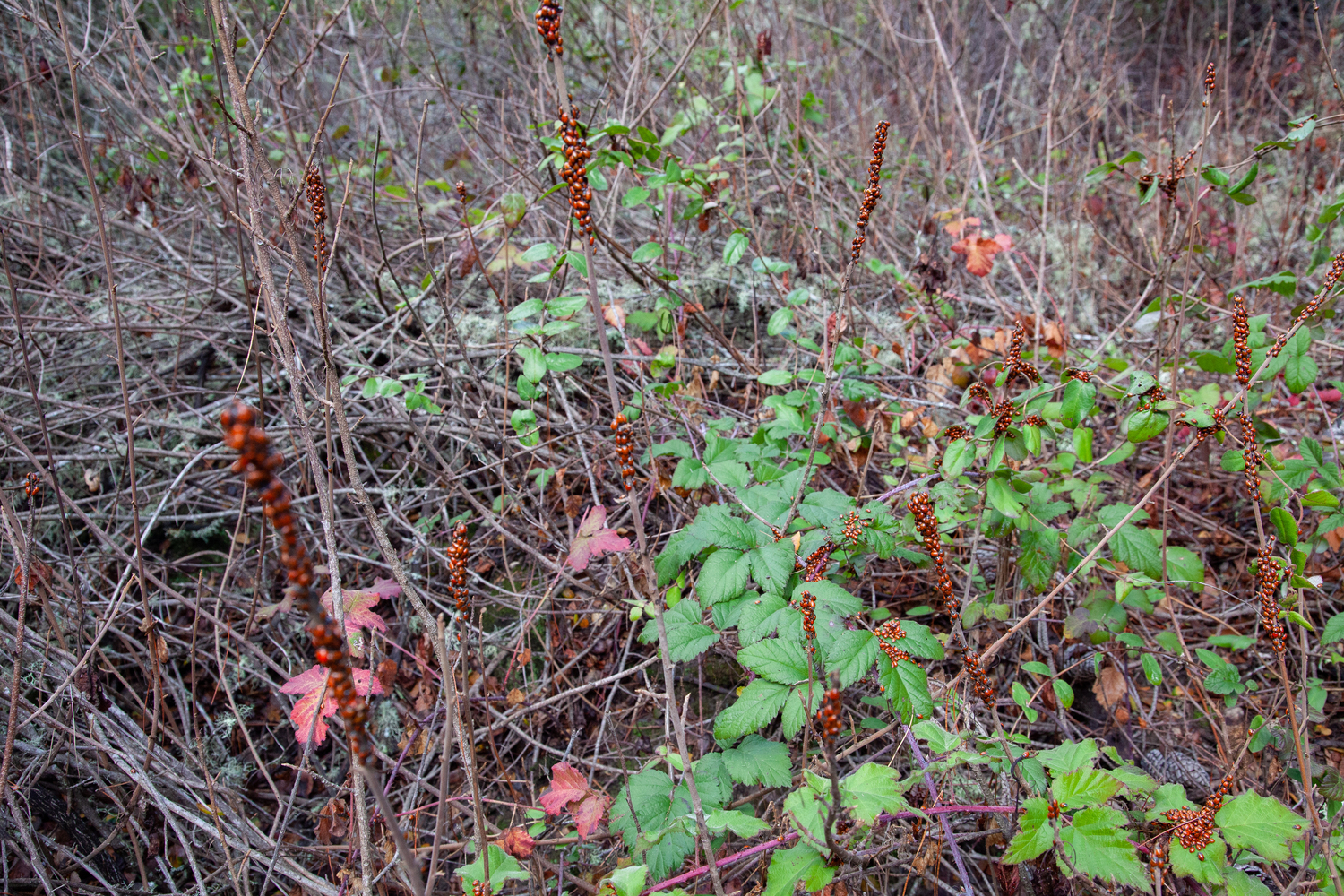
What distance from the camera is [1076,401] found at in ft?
5.02

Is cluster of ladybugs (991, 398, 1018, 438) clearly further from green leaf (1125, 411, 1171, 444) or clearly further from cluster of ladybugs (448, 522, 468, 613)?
cluster of ladybugs (448, 522, 468, 613)

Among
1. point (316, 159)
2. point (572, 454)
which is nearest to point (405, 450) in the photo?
point (572, 454)

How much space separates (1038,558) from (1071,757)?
0.58 m

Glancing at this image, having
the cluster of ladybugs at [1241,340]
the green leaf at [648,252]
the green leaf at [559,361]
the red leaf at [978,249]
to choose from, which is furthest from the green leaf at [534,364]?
the red leaf at [978,249]

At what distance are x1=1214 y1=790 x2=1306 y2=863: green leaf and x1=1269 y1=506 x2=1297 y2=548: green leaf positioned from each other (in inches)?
22.9

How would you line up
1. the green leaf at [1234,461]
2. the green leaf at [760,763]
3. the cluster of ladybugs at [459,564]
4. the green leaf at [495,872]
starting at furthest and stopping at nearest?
the green leaf at [1234,461] < the green leaf at [760,763] < the green leaf at [495,872] < the cluster of ladybugs at [459,564]

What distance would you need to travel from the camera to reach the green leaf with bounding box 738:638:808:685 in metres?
1.37

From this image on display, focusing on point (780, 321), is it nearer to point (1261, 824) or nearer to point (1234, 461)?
point (1234, 461)

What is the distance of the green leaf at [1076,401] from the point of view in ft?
4.97

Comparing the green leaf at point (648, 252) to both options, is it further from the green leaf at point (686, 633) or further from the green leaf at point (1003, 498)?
the green leaf at point (1003, 498)

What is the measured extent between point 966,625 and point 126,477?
3.12 m

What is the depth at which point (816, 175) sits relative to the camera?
3.55 meters

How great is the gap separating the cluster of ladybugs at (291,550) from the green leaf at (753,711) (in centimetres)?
78

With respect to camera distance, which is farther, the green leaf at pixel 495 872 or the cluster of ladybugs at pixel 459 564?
the green leaf at pixel 495 872
